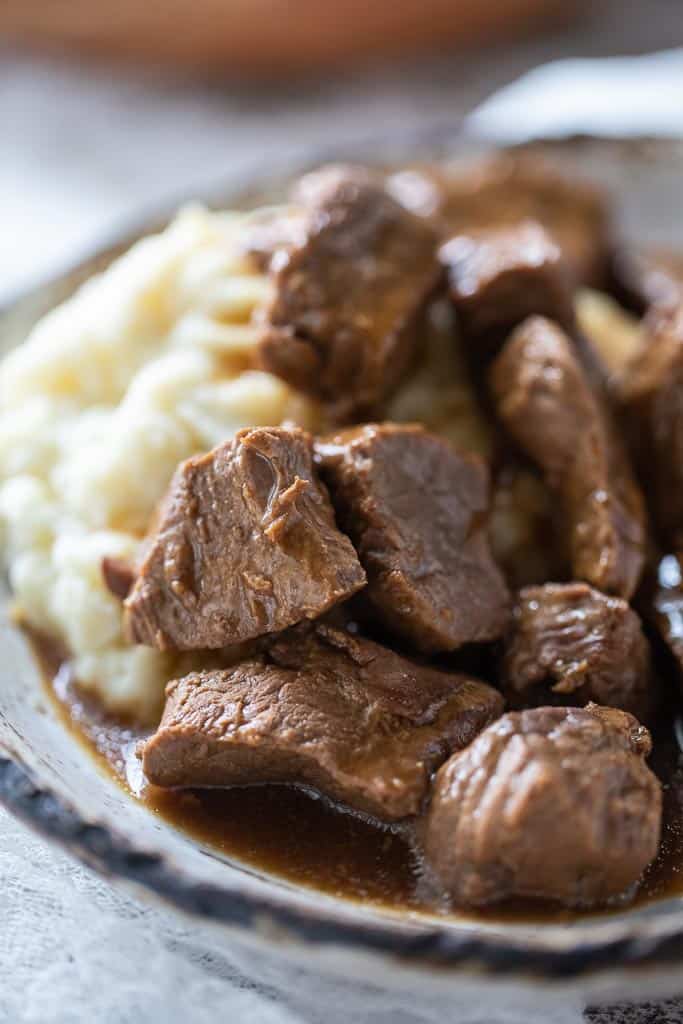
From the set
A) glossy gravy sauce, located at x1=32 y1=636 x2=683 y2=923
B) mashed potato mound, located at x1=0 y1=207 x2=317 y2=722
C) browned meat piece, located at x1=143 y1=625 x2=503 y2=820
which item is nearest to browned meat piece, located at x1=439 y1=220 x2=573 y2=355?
mashed potato mound, located at x1=0 y1=207 x2=317 y2=722

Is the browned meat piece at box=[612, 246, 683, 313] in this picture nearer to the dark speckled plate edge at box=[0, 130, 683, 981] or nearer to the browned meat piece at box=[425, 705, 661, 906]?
the browned meat piece at box=[425, 705, 661, 906]

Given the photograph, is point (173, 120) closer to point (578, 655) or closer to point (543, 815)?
point (578, 655)

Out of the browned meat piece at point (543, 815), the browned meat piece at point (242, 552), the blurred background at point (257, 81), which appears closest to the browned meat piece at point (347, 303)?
the browned meat piece at point (242, 552)

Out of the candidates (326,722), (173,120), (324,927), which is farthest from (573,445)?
(173,120)

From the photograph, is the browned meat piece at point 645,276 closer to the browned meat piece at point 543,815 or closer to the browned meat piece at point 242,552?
the browned meat piece at point 242,552

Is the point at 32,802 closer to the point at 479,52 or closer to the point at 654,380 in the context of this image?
the point at 654,380

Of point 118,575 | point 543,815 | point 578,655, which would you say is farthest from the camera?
point 118,575
